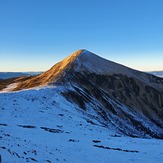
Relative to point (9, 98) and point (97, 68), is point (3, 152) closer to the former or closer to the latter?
point (9, 98)

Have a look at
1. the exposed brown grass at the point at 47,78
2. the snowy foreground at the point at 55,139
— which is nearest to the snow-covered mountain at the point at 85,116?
the snowy foreground at the point at 55,139

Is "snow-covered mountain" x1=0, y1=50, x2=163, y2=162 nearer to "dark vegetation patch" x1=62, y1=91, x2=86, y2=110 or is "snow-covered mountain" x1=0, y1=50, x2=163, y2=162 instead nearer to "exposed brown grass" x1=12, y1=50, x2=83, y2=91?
"dark vegetation patch" x1=62, y1=91, x2=86, y2=110

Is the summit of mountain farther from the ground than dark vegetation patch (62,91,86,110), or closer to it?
farther from the ground

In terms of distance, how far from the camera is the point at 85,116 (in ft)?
122

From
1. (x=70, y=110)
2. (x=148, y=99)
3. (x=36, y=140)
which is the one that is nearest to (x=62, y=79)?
(x=70, y=110)

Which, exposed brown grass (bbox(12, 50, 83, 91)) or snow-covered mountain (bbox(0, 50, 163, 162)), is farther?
exposed brown grass (bbox(12, 50, 83, 91))

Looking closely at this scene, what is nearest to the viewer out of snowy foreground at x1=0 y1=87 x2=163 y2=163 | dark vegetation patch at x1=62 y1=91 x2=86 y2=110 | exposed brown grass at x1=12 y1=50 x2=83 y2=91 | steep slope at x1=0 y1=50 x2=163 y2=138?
snowy foreground at x1=0 y1=87 x2=163 y2=163

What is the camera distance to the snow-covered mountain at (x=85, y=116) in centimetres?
1837

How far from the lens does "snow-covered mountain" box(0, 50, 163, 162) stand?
18.4m

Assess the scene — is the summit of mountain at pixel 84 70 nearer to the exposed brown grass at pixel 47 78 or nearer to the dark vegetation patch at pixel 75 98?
the exposed brown grass at pixel 47 78

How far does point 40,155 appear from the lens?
16.1 meters

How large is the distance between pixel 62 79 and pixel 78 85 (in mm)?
4029

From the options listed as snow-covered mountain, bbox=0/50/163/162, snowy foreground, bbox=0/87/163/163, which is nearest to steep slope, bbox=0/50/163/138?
snow-covered mountain, bbox=0/50/163/162

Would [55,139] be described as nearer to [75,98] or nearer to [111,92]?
[75,98]
